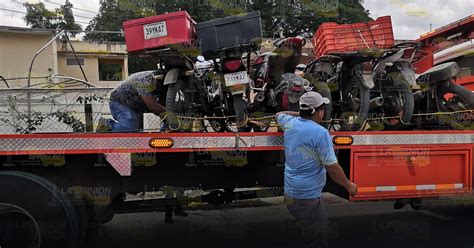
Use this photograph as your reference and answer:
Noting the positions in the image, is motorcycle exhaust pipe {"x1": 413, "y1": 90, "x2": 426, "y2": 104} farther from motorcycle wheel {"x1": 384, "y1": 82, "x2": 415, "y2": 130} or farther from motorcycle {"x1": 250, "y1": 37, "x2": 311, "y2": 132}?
motorcycle {"x1": 250, "y1": 37, "x2": 311, "y2": 132}

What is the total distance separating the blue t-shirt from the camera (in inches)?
130

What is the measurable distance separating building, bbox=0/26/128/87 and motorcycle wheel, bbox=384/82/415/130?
11547 mm

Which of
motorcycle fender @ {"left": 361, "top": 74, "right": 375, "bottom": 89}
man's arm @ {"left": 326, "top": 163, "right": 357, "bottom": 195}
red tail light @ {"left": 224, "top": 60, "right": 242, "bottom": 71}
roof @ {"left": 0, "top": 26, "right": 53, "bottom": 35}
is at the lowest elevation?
man's arm @ {"left": 326, "top": 163, "right": 357, "bottom": 195}

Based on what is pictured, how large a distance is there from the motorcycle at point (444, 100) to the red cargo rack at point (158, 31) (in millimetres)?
2743

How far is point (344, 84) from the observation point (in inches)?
188

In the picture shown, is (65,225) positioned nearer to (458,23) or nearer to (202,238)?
(202,238)

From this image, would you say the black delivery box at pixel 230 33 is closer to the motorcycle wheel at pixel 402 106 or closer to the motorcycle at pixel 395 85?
the motorcycle at pixel 395 85

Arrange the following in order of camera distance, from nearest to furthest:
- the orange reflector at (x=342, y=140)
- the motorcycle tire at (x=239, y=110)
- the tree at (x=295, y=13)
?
the orange reflector at (x=342, y=140) → the motorcycle tire at (x=239, y=110) → the tree at (x=295, y=13)

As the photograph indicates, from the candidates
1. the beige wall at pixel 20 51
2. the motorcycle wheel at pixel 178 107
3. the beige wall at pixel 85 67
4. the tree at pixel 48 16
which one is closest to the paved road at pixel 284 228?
the motorcycle wheel at pixel 178 107

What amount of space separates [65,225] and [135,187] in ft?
2.35

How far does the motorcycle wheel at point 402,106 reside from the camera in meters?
4.58

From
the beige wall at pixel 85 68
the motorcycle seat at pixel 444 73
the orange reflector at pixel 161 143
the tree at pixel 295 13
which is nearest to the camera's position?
the orange reflector at pixel 161 143

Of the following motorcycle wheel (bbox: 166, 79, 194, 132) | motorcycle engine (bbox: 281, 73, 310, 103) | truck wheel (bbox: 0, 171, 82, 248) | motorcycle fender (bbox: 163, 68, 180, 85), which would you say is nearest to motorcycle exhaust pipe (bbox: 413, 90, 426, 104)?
motorcycle engine (bbox: 281, 73, 310, 103)

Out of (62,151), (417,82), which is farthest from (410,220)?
(62,151)
